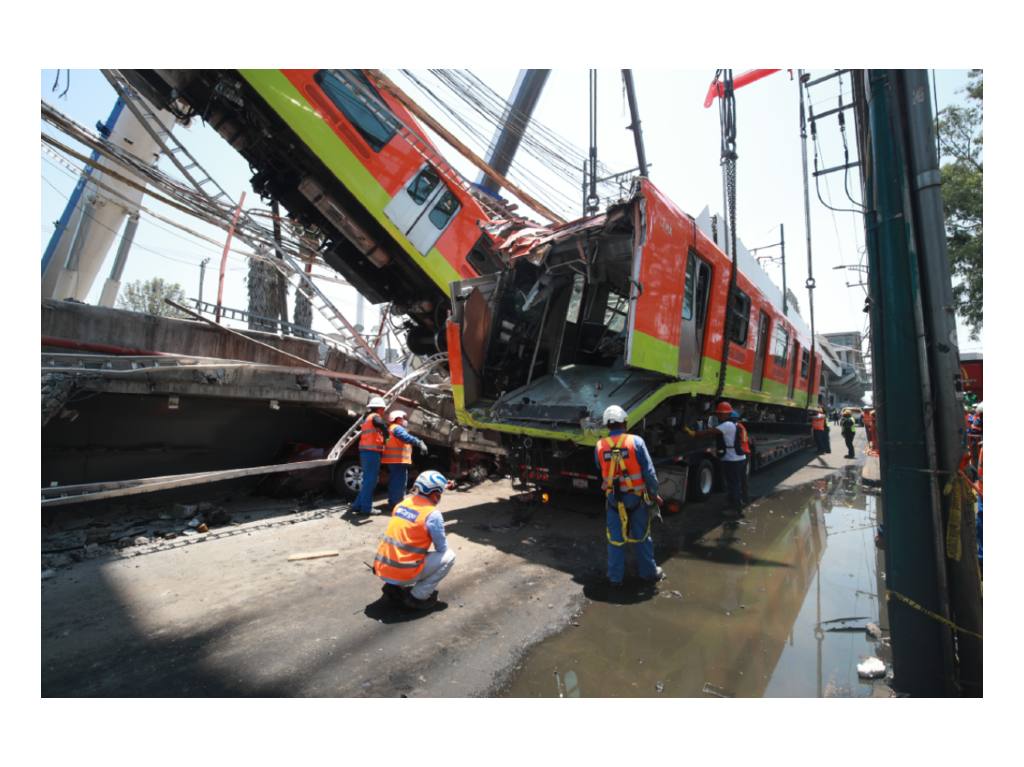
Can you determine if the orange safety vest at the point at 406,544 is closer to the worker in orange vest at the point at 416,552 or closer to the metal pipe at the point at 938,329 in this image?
the worker in orange vest at the point at 416,552

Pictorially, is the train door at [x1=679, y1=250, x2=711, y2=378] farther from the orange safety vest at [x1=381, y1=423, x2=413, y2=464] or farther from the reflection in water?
the orange safety vest at [x1=381, y1=423, x2=413, y2=464]

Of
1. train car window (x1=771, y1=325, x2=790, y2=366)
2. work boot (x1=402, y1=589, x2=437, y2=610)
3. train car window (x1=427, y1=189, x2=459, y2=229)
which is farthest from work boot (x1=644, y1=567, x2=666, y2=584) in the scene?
train car window (x1=771, y1=325, x2=790, y2=366)

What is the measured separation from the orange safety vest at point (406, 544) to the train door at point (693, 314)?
353 centimetres

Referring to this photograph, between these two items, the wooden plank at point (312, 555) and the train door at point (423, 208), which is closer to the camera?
the wooden plank at point (312, 555)

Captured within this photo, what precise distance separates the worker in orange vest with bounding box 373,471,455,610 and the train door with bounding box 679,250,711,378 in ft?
11.3

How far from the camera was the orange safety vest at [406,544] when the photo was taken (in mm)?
3369

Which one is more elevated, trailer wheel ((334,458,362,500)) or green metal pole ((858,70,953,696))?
green metal pole ((858,70,953,696))

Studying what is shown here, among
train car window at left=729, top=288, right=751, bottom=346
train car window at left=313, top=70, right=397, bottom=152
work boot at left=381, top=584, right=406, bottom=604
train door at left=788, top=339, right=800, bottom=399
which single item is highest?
train car window at left=313, top=70, right=397, bottom=152

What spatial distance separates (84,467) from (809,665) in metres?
7.22

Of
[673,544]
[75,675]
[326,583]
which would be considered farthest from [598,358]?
[75,675]

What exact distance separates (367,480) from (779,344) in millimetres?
7596

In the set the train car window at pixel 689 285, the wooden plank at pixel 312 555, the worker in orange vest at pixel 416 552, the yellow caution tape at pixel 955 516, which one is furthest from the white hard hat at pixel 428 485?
the train car window at pixel 689 285

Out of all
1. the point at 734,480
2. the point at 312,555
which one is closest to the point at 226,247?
the point at 312,555

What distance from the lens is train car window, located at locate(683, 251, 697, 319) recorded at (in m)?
5.70
